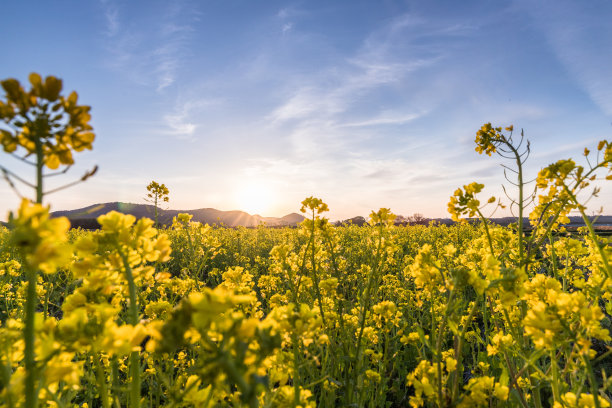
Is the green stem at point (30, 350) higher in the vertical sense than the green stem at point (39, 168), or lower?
lower

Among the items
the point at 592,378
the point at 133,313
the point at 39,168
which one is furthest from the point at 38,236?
the point at 592,378

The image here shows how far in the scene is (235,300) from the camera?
0.92m

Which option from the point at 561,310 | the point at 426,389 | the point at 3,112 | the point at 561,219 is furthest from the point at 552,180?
the point at 3,112

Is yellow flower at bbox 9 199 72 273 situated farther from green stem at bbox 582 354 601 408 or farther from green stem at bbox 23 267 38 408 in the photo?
green stem at bbox 582 354 601 408

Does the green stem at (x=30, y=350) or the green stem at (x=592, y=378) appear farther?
the green stem at (x=592, y=378)

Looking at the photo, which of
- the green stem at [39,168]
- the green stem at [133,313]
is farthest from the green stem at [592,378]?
the green stem at [39,168]

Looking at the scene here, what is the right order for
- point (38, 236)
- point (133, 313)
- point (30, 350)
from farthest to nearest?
point (133, 313) → point (30, 350) → point (38, 236)

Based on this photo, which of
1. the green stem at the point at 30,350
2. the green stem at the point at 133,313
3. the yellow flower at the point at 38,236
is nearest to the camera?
the yellow flower at the point at 38,236

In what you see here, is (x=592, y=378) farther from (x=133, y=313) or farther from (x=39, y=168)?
(x=39, y=168)

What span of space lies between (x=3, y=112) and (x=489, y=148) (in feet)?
11.7

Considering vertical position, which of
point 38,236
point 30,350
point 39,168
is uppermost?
point 39,168

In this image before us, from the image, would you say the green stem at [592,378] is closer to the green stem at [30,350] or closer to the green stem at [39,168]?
the green stem at [30,350]

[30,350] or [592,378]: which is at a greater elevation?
[30,350]

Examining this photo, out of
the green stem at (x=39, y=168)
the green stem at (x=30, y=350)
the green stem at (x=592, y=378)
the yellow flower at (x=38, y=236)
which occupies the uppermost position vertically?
the green stem at (x=39, y=168)
